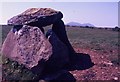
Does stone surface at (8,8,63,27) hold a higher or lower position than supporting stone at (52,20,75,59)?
higher

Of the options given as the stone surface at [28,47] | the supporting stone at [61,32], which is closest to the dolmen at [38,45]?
the stone surface at [28,47]

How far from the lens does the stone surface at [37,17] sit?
18.4 metres

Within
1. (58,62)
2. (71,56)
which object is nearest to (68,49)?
(71,56)

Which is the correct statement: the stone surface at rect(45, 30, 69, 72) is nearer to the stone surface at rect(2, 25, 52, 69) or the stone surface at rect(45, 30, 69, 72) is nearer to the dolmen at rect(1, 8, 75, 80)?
the dolmen at rect(1, 8, 75, 80)

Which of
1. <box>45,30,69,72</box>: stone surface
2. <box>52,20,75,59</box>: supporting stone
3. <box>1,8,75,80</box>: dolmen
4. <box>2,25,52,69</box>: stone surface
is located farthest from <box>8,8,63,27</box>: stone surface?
<box>45,30,69,72</box>: stone surface

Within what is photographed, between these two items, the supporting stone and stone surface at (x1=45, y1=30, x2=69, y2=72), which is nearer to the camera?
stone surface at (x1=45, y1=30, x2=69, y2=72)

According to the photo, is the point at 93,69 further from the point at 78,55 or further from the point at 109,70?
the point at 78,55

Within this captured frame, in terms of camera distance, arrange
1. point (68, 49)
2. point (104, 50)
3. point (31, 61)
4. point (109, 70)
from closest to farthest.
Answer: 1. point (31, 61)
2. point (109, 70)
3. point (68, 49)
4. point (104, 50)

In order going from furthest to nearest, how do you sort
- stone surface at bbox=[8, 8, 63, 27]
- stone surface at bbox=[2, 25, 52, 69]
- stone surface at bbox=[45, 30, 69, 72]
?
1. stone surface at bbox=[8, 8, 63, 27]
2. stone surface at bbox=[45, 30, 69, 72]
3. stone surface at bbox=[2, 25, 52, 69]

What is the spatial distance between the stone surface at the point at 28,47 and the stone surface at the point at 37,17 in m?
0.44

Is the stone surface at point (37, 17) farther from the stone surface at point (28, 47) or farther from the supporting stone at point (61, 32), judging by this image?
the supporting stone at point (61, 32)

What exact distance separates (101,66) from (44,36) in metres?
4.22

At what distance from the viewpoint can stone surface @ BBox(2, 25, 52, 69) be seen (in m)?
16.6

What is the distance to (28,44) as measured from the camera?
17.7 metres
